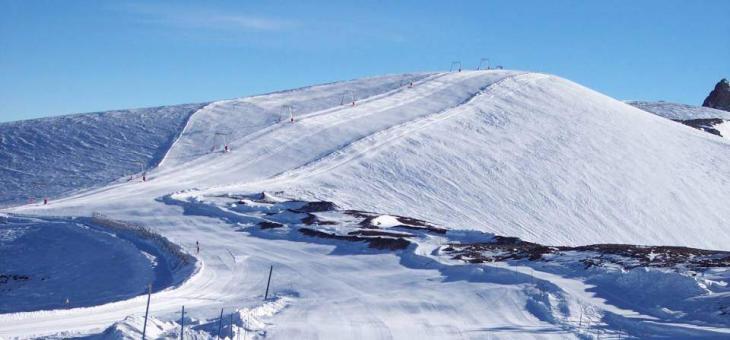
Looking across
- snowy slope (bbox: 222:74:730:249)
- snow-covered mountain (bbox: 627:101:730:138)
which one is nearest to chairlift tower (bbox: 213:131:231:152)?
snowy slope (bbox: 222:74:730:249)

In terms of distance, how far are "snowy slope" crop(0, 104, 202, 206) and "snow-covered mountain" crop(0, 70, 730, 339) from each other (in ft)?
1.20

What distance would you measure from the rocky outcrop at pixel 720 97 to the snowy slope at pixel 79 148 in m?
76.8

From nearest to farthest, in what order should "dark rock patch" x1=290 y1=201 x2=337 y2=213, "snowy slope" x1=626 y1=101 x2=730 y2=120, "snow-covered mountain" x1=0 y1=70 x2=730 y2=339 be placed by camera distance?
"snow-covered mountain" x1=0 y1=70 x2=730 y2=339, "dark rock patch" x1=290 y1=201 x2=337 y2=213, "snowy slope" x1=626 y1=101 x2=730 y2=120

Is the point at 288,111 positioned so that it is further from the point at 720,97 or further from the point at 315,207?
the point at 720,97

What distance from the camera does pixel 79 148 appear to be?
60.5 meters

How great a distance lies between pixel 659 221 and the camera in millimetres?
49688

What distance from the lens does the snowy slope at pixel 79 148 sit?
5234 cm

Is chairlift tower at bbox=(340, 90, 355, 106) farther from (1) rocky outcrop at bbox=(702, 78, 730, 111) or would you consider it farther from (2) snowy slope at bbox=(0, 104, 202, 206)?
(1) rocky outcrop at bbox=(702, 78, 730, 111)

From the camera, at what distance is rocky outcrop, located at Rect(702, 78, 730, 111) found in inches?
4562

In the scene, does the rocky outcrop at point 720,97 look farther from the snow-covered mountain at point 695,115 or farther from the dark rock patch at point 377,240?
the dark rock patch at point 377,240

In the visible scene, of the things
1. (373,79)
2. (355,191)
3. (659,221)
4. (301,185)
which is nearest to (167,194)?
(301,185)

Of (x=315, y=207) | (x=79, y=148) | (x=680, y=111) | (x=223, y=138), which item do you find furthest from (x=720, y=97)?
(x=315, y=207)

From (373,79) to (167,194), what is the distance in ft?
137

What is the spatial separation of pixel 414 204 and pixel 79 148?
27532mm
